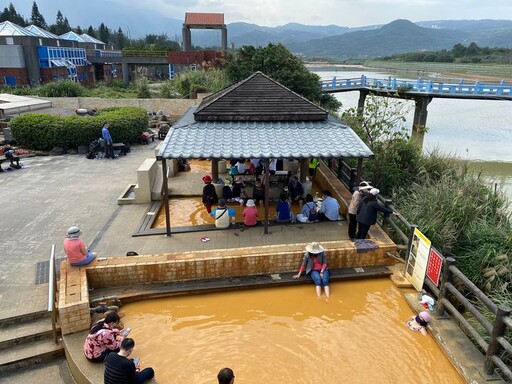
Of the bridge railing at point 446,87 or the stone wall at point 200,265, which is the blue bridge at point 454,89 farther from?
the stone wall at point 200,265

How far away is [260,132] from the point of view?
33.0 ft

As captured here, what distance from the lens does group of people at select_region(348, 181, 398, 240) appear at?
8445 mm

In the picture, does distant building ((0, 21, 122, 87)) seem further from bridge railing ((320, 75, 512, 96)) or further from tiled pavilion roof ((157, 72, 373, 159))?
tiled pavilion roof ((157, 72, 373, 159))

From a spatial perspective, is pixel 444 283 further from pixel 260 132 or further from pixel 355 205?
pixel 260 132

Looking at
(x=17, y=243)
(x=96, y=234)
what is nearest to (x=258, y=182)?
(x=96, y=234)

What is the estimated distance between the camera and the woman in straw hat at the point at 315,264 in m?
7.61

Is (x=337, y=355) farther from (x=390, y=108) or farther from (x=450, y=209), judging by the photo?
(x=390, y=108)

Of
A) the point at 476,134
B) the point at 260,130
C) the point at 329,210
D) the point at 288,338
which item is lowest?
the point at 476,134

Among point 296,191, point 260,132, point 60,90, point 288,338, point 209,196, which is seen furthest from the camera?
point 60,90

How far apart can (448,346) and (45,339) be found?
663 centimetres

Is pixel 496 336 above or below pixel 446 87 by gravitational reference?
below

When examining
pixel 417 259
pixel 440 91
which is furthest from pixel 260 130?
pixel 440 91

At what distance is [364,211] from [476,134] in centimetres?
3152

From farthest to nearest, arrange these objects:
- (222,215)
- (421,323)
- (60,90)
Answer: (60,90) < (222,215) < (421,323)
